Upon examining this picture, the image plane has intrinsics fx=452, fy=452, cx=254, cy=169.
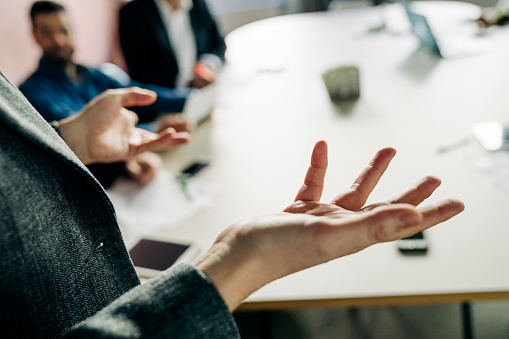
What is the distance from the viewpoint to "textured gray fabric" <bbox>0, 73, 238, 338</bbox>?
1.64 feet

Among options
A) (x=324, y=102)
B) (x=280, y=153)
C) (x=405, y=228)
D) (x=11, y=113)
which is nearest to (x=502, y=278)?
(x=405, y=228)

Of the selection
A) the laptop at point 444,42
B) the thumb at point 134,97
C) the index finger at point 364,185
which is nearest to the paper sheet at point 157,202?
the thumb at point 134,97

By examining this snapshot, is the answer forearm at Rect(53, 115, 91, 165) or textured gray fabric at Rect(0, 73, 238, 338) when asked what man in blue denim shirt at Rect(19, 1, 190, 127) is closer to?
forearm at Rect(53, 115, 91, 165)

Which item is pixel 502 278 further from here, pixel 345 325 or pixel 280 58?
pixel 280 58

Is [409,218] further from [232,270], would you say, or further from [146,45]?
[146,45]

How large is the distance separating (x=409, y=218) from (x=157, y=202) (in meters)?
0.95

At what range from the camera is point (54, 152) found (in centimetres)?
57

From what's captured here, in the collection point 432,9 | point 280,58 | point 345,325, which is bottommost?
point 345,325

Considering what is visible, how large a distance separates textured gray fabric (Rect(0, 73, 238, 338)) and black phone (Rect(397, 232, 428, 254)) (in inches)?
24.5

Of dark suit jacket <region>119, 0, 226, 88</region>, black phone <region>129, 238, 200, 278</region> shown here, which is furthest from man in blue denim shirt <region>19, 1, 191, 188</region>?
dark suit jacket <region>119, 0, 226, 88</region>

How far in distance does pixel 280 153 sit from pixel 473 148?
2.00ft

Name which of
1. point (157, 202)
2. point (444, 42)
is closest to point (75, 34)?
point (157, 202)

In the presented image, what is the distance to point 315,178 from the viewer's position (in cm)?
75

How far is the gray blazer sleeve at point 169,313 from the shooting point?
483mm
